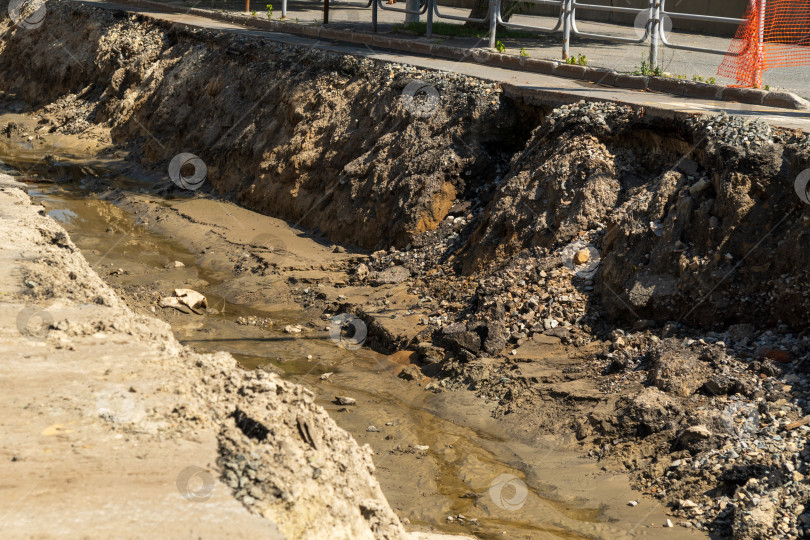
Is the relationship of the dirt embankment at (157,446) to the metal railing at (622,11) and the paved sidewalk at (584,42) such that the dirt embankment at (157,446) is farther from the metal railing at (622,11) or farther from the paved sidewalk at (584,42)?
the paved sidewalk at (584,42)

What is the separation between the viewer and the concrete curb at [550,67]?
9.02 meters

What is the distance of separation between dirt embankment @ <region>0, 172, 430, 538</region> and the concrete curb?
676 centimetres

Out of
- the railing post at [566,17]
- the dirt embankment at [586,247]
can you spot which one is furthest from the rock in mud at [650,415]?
the railing post at [566,17]

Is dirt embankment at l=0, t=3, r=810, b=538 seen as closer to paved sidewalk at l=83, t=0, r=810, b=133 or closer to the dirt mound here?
the dirt mound

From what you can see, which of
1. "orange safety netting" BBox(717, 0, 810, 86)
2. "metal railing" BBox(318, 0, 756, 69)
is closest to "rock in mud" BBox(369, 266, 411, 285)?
"metal railing" BBox(318, 0, 756, 69)

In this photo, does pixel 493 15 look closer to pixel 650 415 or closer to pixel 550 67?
pixel 550 67

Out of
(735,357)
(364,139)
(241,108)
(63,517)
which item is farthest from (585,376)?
(241,108)

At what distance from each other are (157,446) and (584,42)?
42.7ft

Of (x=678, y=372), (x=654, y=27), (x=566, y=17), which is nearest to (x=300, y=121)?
(x=566, y=17)

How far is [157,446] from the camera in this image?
394 centimetres

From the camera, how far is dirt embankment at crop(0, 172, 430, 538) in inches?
139

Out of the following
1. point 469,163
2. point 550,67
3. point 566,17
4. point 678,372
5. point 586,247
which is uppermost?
point 566,17

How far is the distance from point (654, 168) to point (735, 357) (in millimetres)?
2477

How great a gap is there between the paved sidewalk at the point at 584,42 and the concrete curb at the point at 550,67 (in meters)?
0.54
